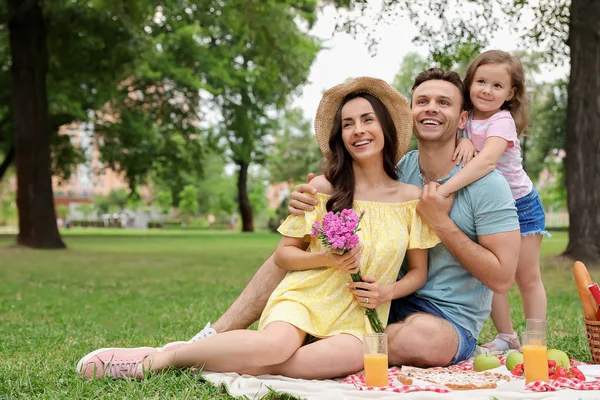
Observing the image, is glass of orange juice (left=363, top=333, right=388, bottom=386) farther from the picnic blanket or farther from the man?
the man

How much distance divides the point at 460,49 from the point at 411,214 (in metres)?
12.0

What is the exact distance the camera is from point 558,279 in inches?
447

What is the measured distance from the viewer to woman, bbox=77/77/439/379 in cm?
380

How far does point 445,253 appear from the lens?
13.7 ft

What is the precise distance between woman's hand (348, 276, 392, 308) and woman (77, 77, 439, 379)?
15mm

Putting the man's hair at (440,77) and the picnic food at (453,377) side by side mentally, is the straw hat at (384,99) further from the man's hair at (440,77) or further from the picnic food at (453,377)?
the picnic food at (453,377)

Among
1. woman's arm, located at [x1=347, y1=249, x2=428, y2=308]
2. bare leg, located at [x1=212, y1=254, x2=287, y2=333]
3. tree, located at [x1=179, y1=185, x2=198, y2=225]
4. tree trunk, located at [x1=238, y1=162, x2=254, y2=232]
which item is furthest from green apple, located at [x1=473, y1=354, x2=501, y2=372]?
tree, located at [x1=179, y1=185, x2=198, y2=225]

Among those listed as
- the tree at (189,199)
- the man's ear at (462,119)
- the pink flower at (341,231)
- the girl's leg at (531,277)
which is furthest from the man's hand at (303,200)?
the tree at (189,199)

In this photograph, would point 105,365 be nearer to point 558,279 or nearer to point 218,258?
point 558,279

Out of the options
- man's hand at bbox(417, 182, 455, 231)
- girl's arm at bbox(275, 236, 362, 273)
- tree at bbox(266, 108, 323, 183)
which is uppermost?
tree at bbox(266, 108, 323, 183)

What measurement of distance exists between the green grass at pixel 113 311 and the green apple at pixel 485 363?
112 cm

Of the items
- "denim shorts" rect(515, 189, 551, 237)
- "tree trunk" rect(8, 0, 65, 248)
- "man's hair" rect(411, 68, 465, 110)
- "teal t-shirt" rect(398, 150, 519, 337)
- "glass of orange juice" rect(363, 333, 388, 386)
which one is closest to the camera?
"glass of orange juice" rect(363, 333, 388, 386)

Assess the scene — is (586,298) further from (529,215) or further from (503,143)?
(503,143)

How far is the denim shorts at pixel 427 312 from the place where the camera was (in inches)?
163
